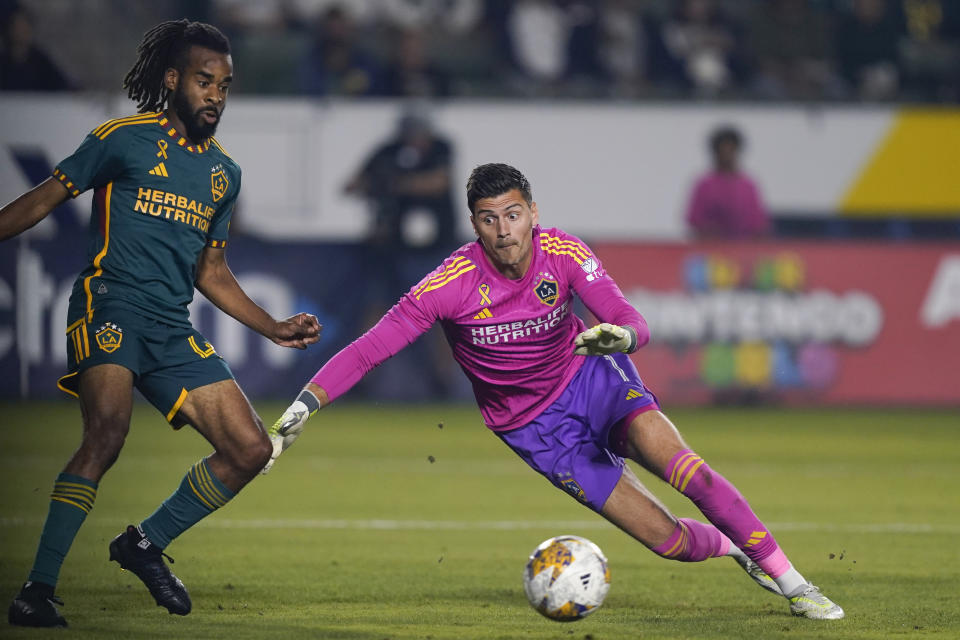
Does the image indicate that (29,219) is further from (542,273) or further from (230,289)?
(542,273)

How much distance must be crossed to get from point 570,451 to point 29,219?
2.37m

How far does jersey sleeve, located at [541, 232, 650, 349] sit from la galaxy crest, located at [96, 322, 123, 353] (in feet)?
5.95

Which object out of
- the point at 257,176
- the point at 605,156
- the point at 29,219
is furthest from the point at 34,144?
the point at 29,219

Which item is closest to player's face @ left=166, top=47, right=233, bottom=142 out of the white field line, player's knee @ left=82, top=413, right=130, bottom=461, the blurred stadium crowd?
player's knee @ left=82, top=413, right=130, bottom=461

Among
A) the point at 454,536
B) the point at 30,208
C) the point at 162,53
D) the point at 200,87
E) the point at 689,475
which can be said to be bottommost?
the point at 454,536

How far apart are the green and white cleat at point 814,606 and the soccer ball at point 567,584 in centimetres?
86

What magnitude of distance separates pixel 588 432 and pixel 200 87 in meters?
2.14

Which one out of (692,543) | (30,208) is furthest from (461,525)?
(30,208)

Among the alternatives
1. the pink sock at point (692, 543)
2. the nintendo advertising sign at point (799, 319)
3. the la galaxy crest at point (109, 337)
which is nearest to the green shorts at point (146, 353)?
Answer: the la galaxy crest at point (109, 337)

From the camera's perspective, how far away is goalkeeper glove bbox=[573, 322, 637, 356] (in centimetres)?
562

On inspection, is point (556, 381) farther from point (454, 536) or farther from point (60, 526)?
point (454, 536)

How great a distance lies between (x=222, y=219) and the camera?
6.31 metres

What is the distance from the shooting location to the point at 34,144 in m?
16.5

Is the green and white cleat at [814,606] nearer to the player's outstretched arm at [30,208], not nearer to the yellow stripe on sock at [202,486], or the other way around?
the yellow stripe on sock at [202,486]
